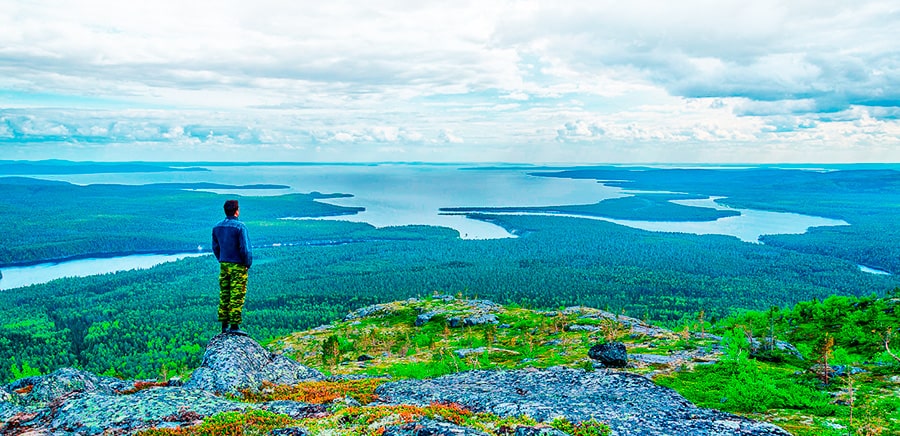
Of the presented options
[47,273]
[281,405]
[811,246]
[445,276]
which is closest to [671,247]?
[811,246]

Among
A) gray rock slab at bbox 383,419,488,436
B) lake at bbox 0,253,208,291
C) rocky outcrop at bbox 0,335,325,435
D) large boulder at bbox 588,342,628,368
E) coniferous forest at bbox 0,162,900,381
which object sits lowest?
lake at bbox 0,253,208,291

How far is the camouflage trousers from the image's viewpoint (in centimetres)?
1841

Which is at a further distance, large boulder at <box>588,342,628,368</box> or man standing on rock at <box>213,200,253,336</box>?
large boulder at <box>588,342,628,368</box>

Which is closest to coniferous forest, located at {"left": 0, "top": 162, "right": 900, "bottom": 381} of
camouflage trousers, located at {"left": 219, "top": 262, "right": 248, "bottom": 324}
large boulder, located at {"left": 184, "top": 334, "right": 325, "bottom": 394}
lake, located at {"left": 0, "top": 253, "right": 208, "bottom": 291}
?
lake, located at {"left": 0, "top": 253, "right": 208, "bottom": 291}

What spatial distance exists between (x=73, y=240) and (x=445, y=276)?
157 m

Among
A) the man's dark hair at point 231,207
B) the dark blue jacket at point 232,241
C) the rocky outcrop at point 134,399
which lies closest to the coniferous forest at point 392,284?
the rocky outcrop at point 134,399

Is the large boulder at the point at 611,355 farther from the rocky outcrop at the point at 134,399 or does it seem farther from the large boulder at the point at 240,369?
the rocky outcrop at the point at 134,399

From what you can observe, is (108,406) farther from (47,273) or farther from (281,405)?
(47,273)

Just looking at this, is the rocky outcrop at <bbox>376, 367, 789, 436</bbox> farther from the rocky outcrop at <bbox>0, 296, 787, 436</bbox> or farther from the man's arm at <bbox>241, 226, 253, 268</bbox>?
the man's arm at <bbox>241, 226, 253, 268</bbox>

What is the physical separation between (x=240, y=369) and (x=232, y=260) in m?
3.96

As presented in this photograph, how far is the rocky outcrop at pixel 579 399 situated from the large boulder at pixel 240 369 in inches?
154

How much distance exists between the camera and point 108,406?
12.6 m

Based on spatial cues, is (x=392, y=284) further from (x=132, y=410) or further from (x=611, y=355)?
(x=132, y=410)

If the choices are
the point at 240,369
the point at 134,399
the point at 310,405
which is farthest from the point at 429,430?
the point at 240,369
